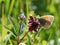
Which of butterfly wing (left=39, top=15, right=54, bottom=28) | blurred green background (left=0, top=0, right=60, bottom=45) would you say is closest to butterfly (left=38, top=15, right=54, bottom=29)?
butterfly wing (left=39, top=15, right=54, bottom=28)

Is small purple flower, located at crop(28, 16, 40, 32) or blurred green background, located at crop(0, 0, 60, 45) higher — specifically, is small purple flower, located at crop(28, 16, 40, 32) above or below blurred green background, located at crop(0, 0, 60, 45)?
above

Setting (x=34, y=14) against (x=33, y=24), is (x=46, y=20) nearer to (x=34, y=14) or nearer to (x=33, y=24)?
(x=33, y=24)

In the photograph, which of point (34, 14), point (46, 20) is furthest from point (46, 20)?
point (34, 14)

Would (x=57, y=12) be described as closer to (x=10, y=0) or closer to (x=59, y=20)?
(x=59, y=20)

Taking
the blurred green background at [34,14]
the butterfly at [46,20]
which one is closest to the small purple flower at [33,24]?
the butterfly at [46,20]

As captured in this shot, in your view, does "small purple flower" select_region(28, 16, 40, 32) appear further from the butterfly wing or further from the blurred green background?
the blurred green background

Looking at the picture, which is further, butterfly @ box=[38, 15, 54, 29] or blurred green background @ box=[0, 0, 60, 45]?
blurred green background @ box=[0, 0, 60, 45]
